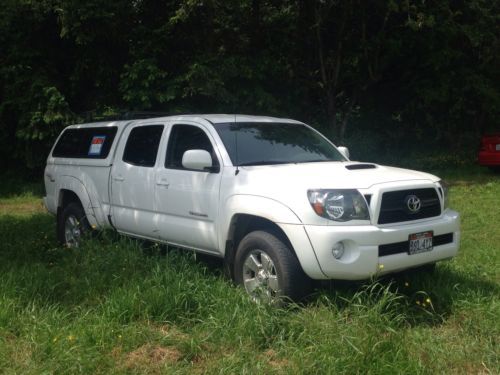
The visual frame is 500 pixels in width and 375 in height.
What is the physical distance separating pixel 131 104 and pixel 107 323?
30.1 feet

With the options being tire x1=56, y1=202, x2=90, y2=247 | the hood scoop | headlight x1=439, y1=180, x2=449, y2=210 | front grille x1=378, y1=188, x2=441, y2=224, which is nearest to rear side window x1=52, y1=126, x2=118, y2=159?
tire x1=56, y1=202, x2=90, y2=247

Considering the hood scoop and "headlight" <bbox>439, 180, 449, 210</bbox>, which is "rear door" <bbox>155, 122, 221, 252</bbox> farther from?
"headlight" <bbox>439, 180, 449, 210</bbox>

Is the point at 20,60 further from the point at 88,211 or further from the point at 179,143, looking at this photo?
the point at 179,143

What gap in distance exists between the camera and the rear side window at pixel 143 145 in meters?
6.51

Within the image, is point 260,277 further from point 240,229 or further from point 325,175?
point 325,175

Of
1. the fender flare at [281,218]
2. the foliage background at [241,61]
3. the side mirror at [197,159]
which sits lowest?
the fender flare at [281,218]

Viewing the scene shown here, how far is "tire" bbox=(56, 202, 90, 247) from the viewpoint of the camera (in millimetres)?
7422

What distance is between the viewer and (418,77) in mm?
15984

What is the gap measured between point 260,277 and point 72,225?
3554 millimetres

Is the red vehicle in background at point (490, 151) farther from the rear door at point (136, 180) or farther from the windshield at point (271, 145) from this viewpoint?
the rear door at point (136, 180)

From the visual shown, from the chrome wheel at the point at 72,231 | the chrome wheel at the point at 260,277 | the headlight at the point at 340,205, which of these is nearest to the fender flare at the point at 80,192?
the chrome wheel at the point at 72,231

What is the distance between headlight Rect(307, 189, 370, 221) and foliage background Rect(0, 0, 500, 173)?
810cm

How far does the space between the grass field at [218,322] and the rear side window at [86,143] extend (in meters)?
1.53

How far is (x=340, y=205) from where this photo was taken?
466cm
